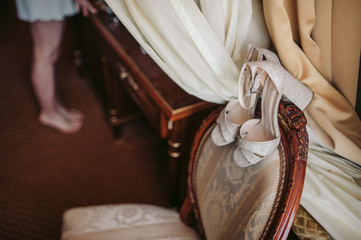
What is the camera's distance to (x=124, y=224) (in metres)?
0.71

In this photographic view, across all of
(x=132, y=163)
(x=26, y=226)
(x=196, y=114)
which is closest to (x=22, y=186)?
(x=26, y=226)

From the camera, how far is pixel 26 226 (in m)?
1.06

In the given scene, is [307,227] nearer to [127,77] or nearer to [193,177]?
[193,177]

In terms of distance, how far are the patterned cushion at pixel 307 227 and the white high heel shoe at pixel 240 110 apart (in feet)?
0.74

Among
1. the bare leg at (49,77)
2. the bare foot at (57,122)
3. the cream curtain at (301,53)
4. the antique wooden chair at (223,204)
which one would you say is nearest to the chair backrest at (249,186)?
the antique wooden chair at (223,204)

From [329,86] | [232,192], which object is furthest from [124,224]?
[329,86]

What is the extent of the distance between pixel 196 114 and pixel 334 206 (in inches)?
15.8

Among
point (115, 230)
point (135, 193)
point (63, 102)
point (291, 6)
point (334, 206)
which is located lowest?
point (135, 193)

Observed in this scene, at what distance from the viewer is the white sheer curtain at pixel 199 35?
0.52 m

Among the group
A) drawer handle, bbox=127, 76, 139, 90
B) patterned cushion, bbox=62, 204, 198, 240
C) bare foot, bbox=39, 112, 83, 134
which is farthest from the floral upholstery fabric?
bare foot, bbox=39, 112, 83, 134

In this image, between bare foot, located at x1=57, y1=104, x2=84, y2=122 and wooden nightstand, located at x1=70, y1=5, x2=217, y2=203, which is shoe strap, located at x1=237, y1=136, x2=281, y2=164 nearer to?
wooden nightstand, located at x1=70, y1=5, x2=217, y2=203

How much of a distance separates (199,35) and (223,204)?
0.34m

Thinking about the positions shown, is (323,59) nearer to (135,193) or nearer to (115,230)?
(115,230)

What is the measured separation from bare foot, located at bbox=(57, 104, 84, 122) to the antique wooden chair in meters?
0.82
